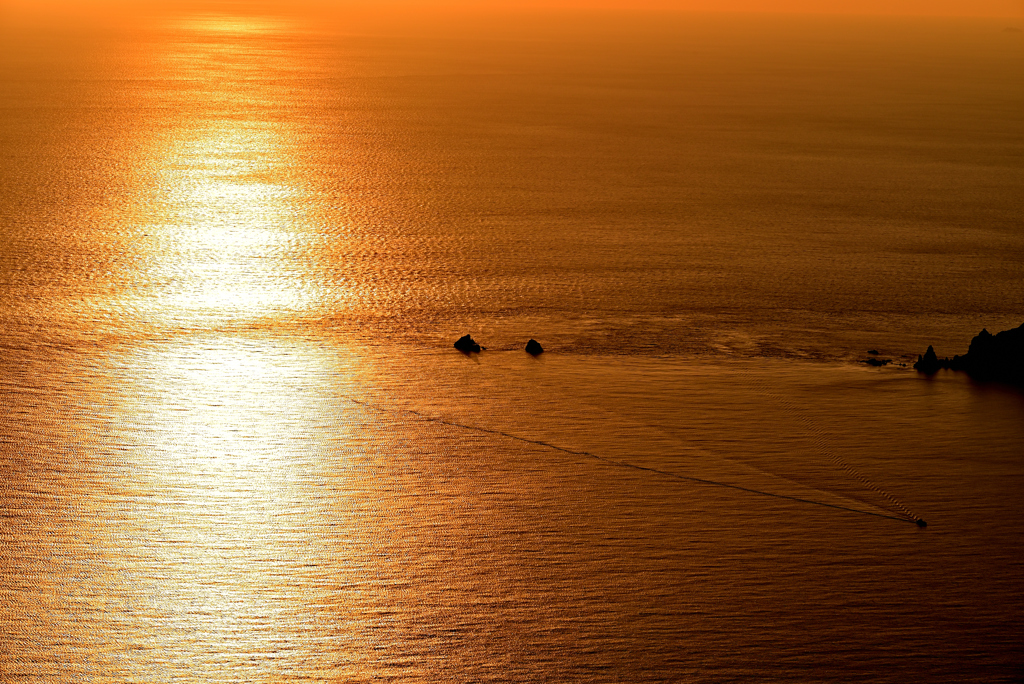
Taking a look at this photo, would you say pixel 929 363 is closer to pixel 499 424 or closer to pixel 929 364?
pixel 929 364

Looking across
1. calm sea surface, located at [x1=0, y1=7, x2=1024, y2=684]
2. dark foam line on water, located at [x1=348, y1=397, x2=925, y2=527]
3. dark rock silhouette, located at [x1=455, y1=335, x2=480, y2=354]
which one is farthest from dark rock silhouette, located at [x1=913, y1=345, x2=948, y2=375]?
dark rock silhouette, located at [x1=455, y1=335, x2=480, y2=354]

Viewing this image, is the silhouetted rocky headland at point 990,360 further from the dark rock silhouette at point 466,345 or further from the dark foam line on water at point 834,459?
the dark rock silhouette at point 466,345

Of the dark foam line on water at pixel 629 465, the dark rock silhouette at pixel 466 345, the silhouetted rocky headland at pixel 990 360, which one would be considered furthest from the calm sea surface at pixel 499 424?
the silhouetted rocky headland at pixel 990 360

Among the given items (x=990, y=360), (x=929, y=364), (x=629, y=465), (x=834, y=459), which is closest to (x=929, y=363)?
(x=929, y=364)

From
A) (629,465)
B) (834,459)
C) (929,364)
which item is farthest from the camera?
(929,364)

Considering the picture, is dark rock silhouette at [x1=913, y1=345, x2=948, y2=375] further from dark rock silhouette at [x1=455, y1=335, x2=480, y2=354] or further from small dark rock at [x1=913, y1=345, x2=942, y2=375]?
dark rock silhouette at [x1=455, y1=335, x2=480, y2=354]

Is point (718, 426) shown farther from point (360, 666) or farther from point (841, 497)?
point (360, 666)
